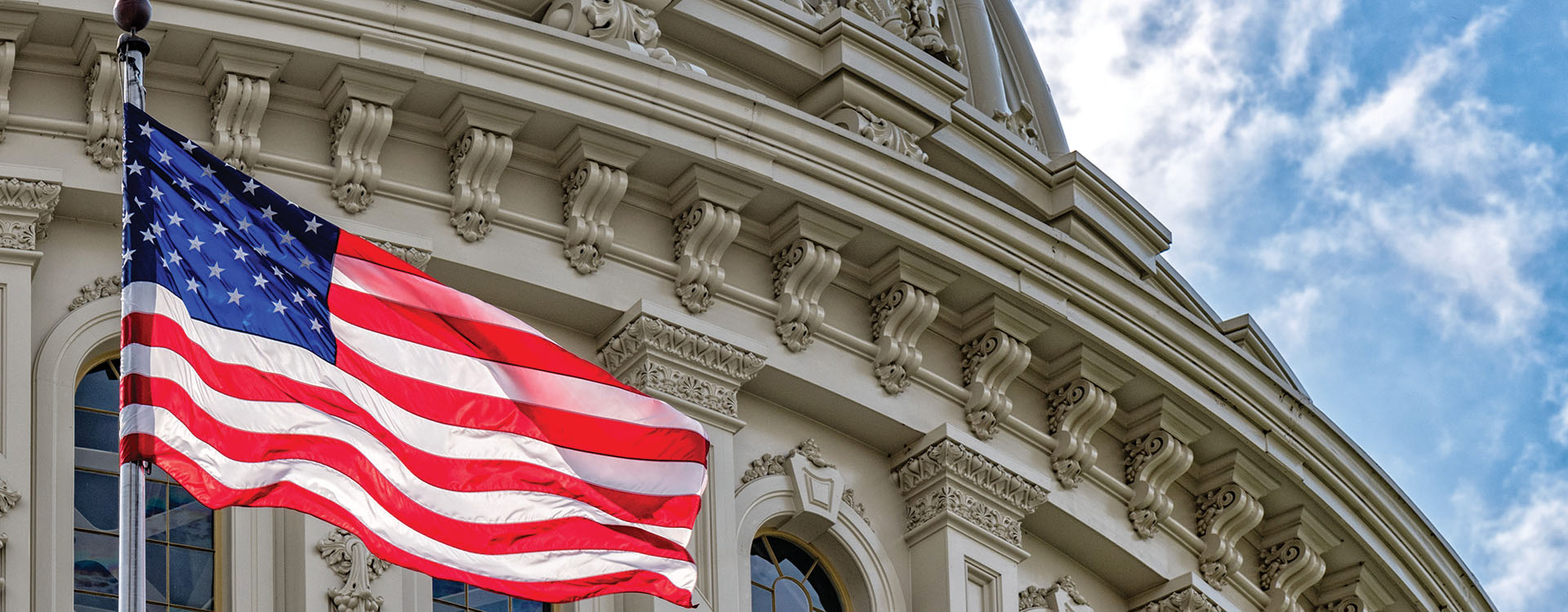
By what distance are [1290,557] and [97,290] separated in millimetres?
11963

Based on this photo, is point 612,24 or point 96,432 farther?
point 612,24

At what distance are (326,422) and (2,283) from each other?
17.0ft

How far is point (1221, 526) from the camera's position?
1187 inches

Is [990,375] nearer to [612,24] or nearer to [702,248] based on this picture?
[702,248]

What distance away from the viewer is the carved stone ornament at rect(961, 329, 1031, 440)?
92.2 feet

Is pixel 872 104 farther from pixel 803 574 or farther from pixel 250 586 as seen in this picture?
pixel 250 586

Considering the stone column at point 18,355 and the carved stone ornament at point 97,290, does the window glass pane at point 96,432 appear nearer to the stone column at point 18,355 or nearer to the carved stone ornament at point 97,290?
the stone column at point 18,355

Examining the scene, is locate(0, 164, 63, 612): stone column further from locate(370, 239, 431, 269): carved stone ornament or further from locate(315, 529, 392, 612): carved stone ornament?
locate(370, 239, 431, 269): carved stone ornament

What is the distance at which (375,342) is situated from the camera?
19594 millimetres

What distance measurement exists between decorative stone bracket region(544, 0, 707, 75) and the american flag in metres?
6.68

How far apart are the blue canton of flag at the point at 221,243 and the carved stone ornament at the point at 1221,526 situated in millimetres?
12330

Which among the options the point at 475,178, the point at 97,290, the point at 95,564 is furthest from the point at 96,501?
the point at 475,178

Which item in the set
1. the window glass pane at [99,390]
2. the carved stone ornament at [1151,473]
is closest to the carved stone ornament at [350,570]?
the window glass pane at [99,390]

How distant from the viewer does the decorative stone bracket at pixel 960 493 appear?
27375mm
